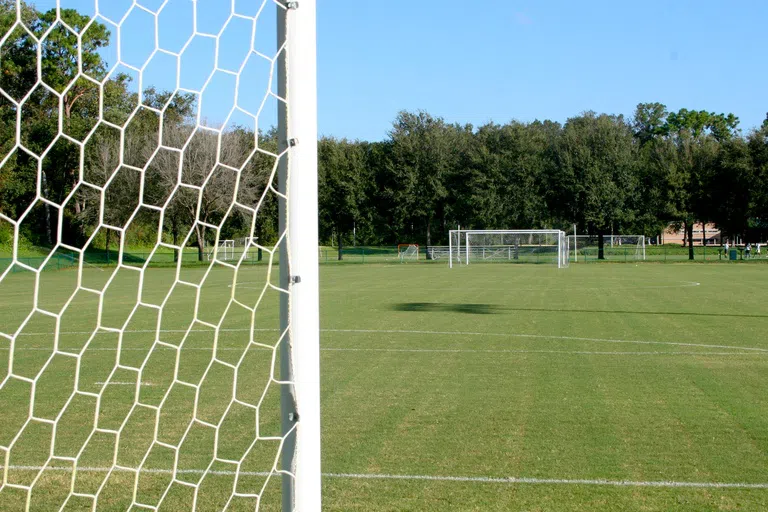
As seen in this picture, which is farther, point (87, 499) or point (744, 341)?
point (744, 341)

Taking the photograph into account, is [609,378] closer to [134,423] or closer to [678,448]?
[678,448]

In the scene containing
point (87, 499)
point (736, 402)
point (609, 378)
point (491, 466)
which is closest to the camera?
point (87, 499)

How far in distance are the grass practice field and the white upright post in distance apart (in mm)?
315

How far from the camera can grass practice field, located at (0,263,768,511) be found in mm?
5215

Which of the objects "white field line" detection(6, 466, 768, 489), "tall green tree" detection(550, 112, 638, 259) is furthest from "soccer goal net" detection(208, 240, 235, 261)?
"tall green tree" detection(550, 112, 638, 259)

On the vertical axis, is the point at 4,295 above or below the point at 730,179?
below

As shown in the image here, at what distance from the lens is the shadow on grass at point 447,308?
1702 cm

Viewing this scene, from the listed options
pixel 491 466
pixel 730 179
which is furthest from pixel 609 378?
pixel 730 179

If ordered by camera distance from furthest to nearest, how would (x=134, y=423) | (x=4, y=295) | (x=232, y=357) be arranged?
1. (x=4, y=295)
2. (x=232, y=357)
3. (x=134, y=423)

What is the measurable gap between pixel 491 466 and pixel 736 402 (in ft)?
11.0

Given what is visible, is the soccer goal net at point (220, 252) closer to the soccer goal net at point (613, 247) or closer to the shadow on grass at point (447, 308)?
the shadow on grass at point (447, 308)

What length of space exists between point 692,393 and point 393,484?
4.25m

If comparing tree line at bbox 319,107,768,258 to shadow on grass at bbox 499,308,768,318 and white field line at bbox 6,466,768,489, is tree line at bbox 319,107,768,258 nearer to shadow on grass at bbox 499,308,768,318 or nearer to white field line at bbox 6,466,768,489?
shadow on grass at bbox 499,308,768,318

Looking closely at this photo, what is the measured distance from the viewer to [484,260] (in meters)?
54.5
